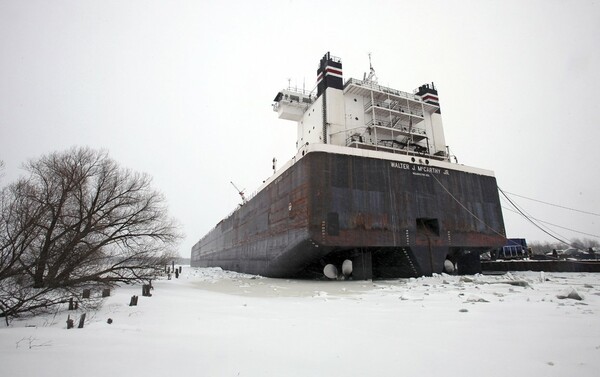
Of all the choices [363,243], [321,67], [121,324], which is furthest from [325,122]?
[121,324]

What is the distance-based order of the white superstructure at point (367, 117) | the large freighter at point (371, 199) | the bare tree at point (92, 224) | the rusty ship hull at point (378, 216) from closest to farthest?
the bare tree at point (92, 224)
the rusty ship hull at point (378, 216)
the large freighter at point (371, 199)
the white superstructure at point (367, 117)

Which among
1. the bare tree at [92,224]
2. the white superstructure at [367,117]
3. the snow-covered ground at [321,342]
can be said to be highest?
the white superstructure at [367,117]

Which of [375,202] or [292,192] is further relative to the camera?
[292,192]

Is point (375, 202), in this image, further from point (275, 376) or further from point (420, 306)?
point (275, 376)

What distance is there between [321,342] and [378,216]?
459 inches

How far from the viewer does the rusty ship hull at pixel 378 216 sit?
47.5 feet

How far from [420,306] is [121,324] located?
5.75m

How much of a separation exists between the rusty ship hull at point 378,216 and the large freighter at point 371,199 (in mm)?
52

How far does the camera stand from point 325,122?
1908 cm

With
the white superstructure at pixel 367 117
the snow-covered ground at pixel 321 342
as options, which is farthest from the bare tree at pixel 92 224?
the white superstructure at pixel 367 117

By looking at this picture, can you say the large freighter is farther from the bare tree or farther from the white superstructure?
the bare tree

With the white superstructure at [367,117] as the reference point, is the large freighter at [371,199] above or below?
below

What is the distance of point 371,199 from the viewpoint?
1520cm

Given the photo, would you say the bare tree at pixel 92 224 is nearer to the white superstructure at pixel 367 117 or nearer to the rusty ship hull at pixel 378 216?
the rusty ship hull at pixel 378 216
